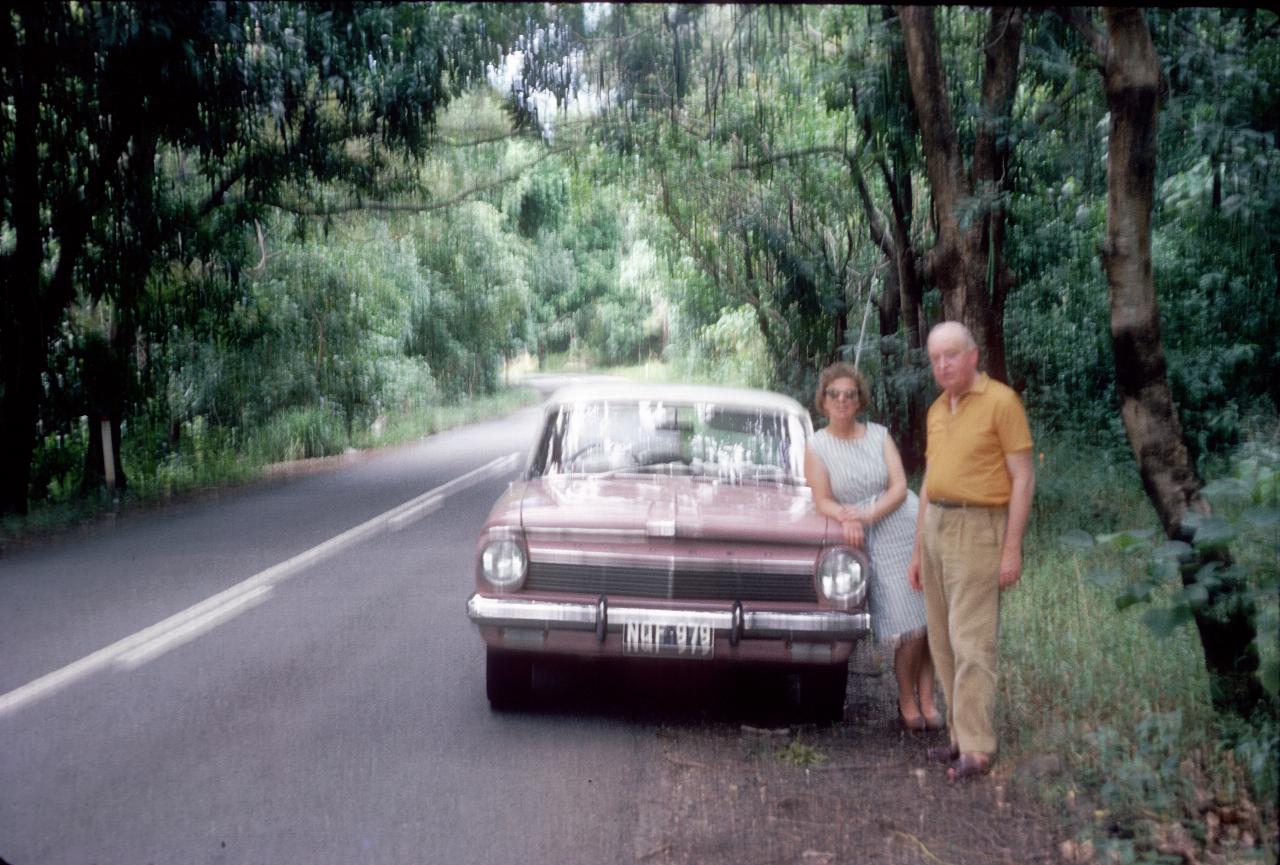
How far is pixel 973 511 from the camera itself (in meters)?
5.28

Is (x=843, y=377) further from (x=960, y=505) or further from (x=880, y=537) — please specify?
(x=960, y=505)

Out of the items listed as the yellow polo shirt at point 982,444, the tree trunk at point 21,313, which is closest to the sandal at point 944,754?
the yellow polo shirt at point 982,444

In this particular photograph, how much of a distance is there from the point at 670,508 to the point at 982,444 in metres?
1.57

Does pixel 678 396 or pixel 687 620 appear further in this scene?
pixel 678 396

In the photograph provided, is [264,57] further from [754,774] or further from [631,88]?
[754,774]

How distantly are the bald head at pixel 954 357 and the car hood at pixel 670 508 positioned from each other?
104cm

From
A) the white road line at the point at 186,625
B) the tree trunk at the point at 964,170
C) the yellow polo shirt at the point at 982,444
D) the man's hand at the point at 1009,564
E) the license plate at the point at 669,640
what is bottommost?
the white road line at the point at 186,625

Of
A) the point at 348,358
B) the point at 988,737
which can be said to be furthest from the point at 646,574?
the point at 348,358

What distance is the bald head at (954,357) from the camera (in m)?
5.25

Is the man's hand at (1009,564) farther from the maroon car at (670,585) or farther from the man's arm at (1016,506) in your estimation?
the maroon car at (670,585)

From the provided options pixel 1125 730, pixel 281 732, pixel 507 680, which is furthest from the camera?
pixel 507 680

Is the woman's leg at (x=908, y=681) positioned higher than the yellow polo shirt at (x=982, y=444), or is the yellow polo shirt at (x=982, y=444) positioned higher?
the yellow polo shirt at (x=982, y=444)

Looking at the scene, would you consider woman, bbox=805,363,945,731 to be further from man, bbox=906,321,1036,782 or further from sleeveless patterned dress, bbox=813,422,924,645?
man, bbox=906,321,1036,782

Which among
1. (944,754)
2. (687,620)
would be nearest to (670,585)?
(687,620)
